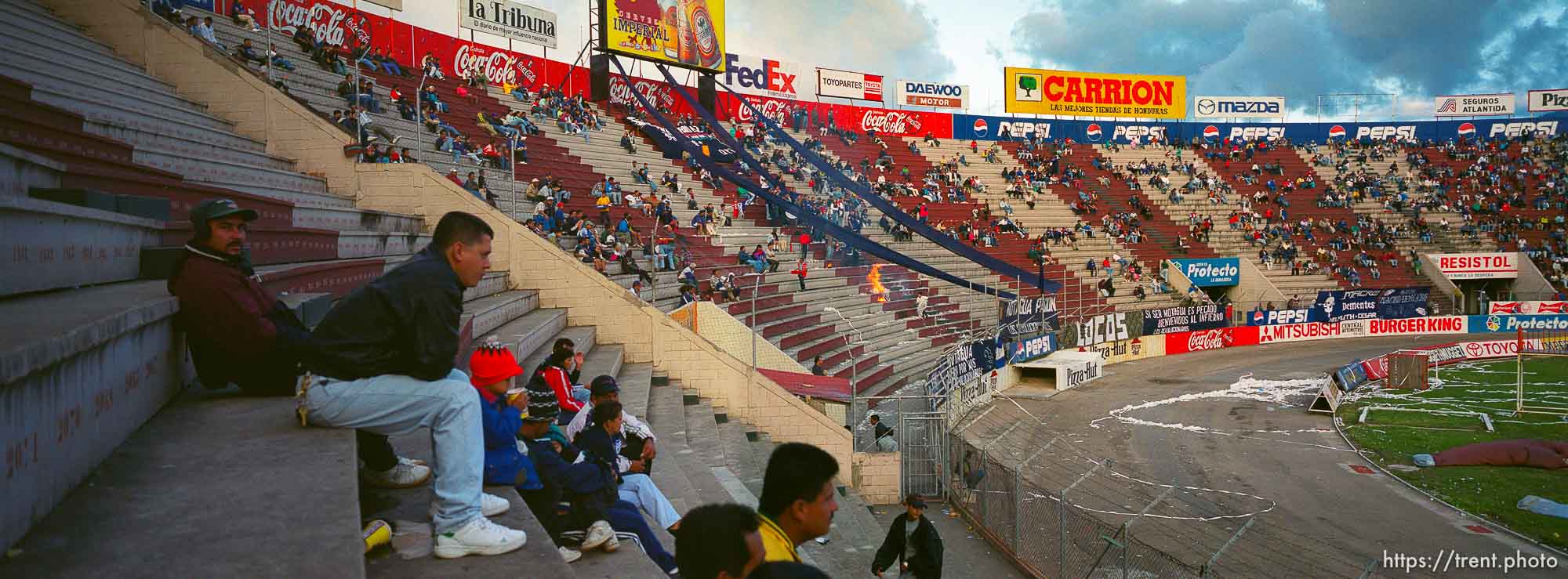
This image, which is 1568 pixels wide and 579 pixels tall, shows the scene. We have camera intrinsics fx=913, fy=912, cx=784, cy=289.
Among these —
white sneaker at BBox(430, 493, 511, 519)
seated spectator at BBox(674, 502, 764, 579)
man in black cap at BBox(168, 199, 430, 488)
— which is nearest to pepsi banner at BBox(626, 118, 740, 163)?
man in black cap at BBox(168, 199, 430, 488)

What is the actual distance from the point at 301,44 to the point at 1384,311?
4301 centimetres

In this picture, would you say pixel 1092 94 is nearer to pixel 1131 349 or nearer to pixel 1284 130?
pixel 1284 130

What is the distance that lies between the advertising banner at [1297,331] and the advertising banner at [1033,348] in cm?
1432

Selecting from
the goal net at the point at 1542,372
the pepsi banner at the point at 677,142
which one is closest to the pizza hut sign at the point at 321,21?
the pepsi banner at the point at 677,142

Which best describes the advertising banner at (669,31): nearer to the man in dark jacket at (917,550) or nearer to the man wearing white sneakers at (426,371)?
the man in dark jacket at (917,550)

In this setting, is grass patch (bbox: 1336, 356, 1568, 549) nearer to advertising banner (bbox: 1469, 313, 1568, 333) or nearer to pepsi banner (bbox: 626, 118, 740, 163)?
advertising banner (bbox: 1469, 313, 1568, 333)

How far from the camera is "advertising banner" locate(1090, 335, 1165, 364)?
108ft

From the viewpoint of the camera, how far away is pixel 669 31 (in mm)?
36062

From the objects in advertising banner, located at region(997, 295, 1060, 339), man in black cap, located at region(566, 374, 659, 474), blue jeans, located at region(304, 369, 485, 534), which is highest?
blue jeans, located at region(304, 369, 485, 534)

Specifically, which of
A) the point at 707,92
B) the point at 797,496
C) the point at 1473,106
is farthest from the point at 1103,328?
the point at 1473,106

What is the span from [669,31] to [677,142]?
216 inches

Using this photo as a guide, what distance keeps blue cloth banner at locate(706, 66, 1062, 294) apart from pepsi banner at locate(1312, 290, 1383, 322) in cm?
1329

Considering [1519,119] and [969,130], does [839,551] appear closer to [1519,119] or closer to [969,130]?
[969,130]

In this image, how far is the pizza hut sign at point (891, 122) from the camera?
51.5 meters
